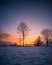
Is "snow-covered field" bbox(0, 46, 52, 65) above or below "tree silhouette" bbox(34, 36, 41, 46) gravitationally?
below

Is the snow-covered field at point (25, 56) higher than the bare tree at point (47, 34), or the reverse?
the bare tree at point (47, 34)

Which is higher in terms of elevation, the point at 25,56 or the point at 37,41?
the point at 37,41

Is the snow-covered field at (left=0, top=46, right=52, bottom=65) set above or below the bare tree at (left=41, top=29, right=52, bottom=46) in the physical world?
below

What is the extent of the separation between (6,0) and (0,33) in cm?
77

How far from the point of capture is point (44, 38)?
3.74 metres

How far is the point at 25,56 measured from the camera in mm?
3707

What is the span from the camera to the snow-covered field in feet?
10.3

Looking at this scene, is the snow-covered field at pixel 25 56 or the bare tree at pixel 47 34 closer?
the snow-covered field at pixel 25 56

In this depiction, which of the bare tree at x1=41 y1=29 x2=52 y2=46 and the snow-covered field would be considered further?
the bare tree at x1=41 y1=29 x2=52 y2=46

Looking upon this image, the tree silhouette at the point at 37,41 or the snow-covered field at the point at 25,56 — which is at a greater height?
the tree silhouette at the point at 37,41

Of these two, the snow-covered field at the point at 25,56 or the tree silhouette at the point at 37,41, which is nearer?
the snow-covered field at the point at 25,56

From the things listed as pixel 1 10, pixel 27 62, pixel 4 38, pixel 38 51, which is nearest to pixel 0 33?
pixel 4 38

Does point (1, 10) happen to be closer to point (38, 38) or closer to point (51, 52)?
point (38, 38)

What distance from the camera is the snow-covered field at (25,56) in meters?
3.14
